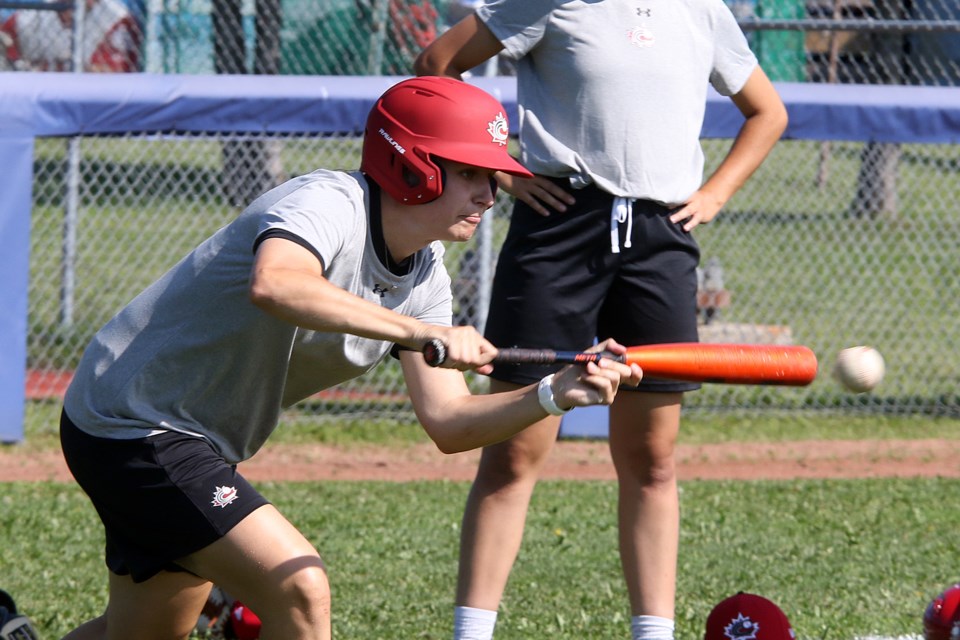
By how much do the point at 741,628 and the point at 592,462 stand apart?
3257 millimetres

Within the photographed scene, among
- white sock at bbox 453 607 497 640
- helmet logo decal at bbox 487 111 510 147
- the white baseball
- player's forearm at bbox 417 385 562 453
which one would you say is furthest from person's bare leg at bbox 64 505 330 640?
the white baseball

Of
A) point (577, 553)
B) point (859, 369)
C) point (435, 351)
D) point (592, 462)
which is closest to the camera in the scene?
point (435, 351)

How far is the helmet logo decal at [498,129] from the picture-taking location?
2996 mm

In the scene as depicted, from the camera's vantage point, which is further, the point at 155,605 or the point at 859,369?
the point at 859,369

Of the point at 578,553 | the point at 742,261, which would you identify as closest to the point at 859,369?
the point at 578,553

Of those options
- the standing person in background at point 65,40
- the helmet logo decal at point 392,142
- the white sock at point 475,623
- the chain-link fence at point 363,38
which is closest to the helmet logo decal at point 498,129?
the helmet logo decal at point 392,142

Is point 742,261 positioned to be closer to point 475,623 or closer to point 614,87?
point 614,87

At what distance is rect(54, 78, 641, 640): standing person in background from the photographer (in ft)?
9.53

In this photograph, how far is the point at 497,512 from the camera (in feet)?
12.4

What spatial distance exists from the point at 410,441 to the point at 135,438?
4424 mm

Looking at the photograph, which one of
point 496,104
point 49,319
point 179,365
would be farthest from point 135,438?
point 49,319

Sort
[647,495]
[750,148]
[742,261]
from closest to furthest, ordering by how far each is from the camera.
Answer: [647,495], [750,148], [742,261]

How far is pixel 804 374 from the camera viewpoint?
119 inches

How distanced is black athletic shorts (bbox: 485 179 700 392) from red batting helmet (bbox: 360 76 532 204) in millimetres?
757
